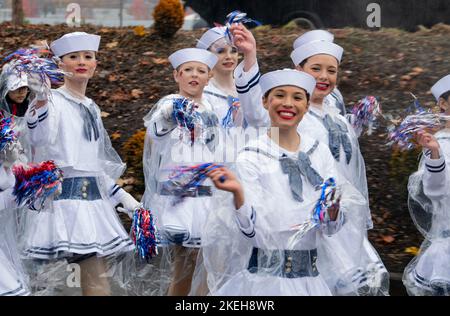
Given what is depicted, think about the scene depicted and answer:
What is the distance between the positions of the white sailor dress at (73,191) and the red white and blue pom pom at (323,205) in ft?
6.07

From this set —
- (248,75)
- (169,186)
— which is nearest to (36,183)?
(169,186)

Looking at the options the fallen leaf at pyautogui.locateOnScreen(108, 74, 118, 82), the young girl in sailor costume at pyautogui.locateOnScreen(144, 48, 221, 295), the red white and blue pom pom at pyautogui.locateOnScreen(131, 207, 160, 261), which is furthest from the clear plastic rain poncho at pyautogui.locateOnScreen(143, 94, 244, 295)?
the fallen leaf at pyautogui.locateOnScreen(108, 74, 118, 82)

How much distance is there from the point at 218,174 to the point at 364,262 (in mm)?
1710

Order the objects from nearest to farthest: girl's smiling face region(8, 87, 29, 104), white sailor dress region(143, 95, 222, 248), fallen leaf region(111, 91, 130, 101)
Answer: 1. girl's smiling face region(8, 87, 29, 104)
2. white sailor dress region(143, 95, 222, 248)
3. fallen leaf region(111, 91, 130, 101)

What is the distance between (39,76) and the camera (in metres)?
6.41

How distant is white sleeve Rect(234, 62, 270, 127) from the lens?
20.9 feet

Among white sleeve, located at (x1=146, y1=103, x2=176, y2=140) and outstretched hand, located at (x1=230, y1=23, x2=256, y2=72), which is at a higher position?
outstretched hand, located at (x1=230, y1=23, x2=256, y2=72)

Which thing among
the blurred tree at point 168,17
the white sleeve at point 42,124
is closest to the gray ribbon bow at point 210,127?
the white sleeve at point 42,124

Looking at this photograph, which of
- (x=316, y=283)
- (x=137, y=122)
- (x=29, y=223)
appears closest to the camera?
(x=316, y=283)

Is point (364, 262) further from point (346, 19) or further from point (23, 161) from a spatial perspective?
point (346, 19)

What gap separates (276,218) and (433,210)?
178 cm

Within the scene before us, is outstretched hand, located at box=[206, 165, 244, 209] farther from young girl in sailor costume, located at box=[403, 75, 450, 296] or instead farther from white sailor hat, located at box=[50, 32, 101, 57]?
white sailor hat, located at box=[50, 32, 101, 57]

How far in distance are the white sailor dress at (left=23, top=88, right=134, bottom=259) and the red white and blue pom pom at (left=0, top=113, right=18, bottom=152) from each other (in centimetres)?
71
